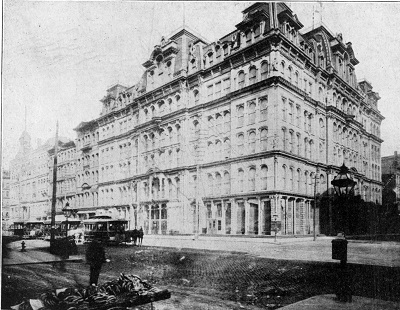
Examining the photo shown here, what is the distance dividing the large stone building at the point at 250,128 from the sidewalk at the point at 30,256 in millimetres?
1960

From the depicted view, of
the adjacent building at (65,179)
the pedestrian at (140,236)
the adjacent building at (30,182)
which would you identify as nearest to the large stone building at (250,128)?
the pedestrian at (140,236)

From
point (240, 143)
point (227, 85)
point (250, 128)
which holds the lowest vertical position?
point (240, 143)

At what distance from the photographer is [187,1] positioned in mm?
6750

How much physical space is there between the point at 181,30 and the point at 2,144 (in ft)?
15.8

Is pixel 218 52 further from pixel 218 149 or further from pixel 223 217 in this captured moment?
pixel 223 217

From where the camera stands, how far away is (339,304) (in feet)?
17.4

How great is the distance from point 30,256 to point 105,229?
70.1 inches

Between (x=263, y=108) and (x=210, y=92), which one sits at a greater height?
(x=210, y=92)

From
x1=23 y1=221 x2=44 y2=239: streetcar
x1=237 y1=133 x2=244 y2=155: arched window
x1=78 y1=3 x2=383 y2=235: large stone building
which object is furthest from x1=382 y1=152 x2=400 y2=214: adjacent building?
x1=23 y1=221 x2=44 y2=239: streetcar

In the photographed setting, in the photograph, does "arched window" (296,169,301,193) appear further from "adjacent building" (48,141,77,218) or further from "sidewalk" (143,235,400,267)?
"adjacent building" (48,141,77,218)

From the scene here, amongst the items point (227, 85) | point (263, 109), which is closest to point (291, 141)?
point (263, 109)

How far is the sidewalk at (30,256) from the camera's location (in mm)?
7441

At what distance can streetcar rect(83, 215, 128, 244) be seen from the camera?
311 inches

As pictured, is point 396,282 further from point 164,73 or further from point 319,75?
point 164,73
